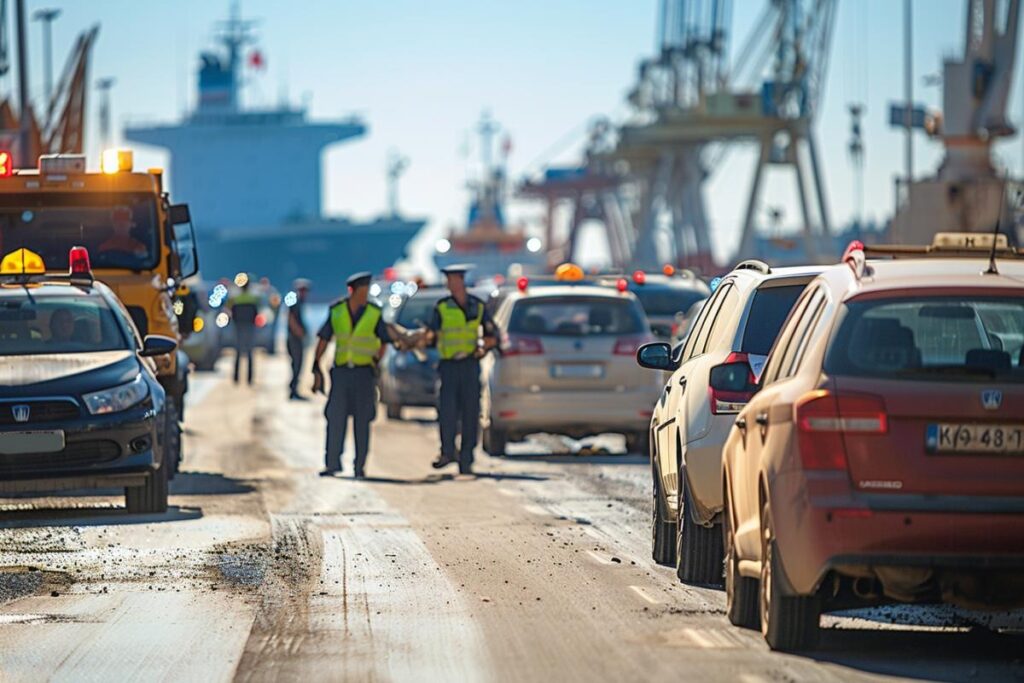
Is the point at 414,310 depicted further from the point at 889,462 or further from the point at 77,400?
the point at 889,462

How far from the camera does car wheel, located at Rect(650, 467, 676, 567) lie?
11594 millimetres

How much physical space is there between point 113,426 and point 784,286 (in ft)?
16.1

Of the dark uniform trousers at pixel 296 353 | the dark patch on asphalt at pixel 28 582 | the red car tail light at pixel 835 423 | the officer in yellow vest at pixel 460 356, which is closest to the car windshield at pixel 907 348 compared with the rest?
the red car tail light at pixel 835 423

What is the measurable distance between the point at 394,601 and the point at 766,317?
7.04 feet

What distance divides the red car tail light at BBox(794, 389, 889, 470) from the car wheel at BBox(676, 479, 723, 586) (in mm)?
2871

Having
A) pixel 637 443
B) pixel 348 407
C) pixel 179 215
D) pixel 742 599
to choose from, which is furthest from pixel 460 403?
pixel 742 599

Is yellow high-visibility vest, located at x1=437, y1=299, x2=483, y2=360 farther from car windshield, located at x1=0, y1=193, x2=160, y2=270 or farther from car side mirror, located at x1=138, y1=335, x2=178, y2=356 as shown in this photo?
car side mirror, located at x1=138, y1=335, x2=178, y2=356

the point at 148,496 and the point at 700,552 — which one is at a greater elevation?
the point at 700,552

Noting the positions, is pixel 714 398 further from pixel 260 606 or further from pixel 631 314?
pixel 631 314

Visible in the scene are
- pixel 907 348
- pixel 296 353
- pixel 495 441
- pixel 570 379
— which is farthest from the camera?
pixel 296 353

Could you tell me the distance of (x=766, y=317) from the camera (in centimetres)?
1066

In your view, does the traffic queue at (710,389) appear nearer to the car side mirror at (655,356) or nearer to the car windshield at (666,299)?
the car side mirror at (655,356)

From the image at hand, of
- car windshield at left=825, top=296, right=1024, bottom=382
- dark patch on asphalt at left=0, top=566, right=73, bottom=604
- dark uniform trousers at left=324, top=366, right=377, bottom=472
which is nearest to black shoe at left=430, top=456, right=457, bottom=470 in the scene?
dark uniform trousers at left=324, top=366, right=377, bottom=472

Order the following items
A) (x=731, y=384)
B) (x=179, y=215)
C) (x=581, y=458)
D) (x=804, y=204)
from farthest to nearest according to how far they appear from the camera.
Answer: (x=804, y=204)
(x=581, y=458)
(x=179, y=215)
(x=731, y=384)
